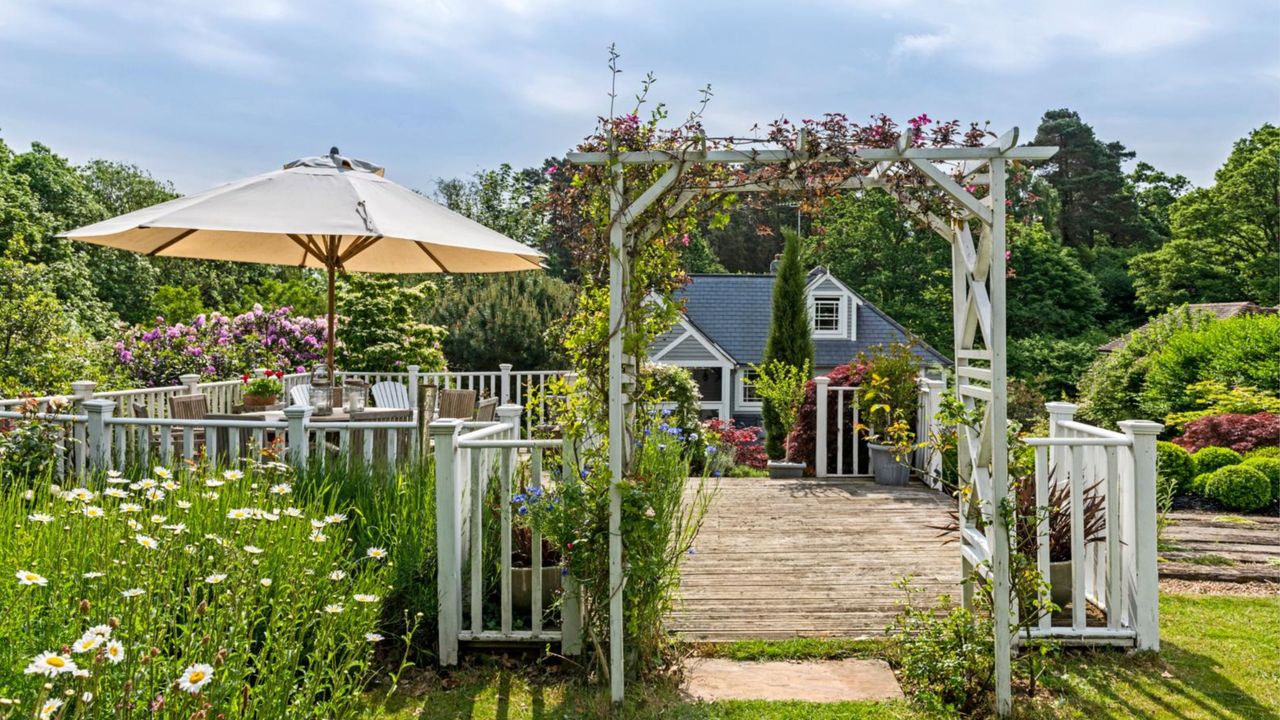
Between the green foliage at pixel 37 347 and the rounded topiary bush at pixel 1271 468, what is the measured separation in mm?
11381

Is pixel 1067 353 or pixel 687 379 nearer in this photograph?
pixel 687 379

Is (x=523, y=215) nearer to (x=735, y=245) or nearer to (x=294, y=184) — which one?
(x=735, y=245)

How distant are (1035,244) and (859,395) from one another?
2324cm

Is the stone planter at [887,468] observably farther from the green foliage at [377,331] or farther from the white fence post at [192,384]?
the green foliage at [377,331]

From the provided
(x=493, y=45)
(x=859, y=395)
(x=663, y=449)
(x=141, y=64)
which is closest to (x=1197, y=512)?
(x=859, y=395)

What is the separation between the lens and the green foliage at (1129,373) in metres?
12.1

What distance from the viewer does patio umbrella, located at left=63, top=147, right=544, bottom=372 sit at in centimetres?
488

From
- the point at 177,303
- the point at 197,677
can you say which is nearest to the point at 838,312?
the point at 177,303

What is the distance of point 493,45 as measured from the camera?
6.51m

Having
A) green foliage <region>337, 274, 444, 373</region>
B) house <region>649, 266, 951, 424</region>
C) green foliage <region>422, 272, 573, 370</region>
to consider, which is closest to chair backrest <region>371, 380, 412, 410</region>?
green foliage <region>337, 274, 444, 373</region>

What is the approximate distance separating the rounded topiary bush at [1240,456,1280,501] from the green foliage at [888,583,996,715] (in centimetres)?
554

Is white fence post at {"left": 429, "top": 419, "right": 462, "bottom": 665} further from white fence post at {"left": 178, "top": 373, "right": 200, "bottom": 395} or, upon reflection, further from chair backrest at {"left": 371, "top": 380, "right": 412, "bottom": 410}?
chair backrest at {"left": 371, "top": 380, "right": 412, "bottom": 410}

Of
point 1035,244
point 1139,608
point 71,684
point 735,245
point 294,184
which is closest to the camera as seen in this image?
point 71,684

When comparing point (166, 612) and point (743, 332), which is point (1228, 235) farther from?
point (166, 612)
